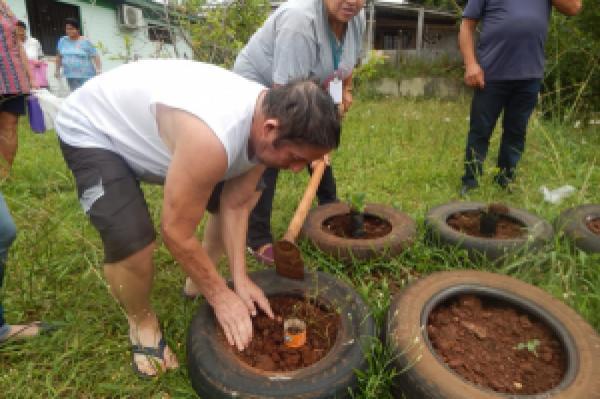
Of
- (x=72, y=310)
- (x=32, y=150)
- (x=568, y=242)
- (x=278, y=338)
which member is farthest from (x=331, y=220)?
(x=32, y=150)

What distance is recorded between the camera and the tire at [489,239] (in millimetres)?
2281

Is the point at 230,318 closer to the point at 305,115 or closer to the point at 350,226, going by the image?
the point at 305,115

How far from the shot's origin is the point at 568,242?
241 cm

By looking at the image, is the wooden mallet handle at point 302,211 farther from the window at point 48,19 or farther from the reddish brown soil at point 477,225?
the window at point 48,19

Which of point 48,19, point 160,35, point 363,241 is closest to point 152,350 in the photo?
point 363,241

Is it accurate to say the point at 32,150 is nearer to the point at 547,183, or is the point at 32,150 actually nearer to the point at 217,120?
the point at 217,120

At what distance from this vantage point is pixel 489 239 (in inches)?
92.0

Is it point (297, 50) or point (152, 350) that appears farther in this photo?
point (297, 50)

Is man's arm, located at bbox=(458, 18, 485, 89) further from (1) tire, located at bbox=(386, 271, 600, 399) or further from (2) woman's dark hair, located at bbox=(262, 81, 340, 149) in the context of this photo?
(2) woman's dark hair, located at bbox=(262, 81, 340, 149)

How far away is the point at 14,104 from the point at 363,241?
2.56 meters

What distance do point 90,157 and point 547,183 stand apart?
373 cm

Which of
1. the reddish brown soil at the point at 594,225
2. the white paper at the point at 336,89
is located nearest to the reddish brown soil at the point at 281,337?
the white paper at the point at 336,89

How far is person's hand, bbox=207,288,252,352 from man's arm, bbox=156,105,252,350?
63 millimetres

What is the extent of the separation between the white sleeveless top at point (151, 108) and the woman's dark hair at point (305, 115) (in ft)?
0.41
